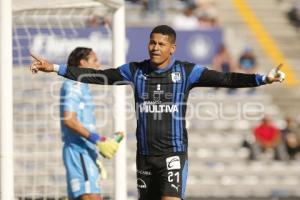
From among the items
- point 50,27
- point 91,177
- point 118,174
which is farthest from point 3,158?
point 50,27

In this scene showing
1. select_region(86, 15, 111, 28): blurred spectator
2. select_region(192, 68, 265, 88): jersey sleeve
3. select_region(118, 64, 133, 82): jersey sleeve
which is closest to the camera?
select_region(192, 68, 265, 88): jersey sleeve

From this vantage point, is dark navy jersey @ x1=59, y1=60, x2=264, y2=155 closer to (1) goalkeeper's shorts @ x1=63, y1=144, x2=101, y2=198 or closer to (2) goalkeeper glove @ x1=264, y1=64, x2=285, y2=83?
(2) goalkeeper glove @ x1=264, y1=64, x2=285, y2=83

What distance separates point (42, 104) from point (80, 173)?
2.36 meters

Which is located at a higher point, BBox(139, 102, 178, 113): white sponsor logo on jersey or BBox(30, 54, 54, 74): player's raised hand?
BBox(30, 54, 54, 74): player's raised hand

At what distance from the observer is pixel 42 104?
10.6m

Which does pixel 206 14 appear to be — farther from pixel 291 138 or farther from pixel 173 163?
pixel 173 163

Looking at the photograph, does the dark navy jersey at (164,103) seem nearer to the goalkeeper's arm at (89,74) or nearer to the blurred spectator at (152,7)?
the goalkeeper's arm at (89,74)

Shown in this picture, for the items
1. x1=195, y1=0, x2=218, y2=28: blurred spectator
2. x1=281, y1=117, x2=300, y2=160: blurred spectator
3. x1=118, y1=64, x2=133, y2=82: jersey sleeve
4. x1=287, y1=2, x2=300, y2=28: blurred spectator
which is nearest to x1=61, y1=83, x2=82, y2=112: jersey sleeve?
x1=118, y1=64, x2=133, y2=82: jersey sleeve

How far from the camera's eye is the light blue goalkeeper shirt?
829 cm

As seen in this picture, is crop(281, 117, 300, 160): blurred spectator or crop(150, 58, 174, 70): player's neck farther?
crop(281, 117, 300, 160): blurred spectator

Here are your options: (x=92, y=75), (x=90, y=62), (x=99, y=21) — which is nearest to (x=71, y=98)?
(x=90, y=62)

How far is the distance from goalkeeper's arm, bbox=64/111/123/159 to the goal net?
136 cm

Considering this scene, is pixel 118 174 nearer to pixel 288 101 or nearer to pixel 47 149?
pixel 47 149

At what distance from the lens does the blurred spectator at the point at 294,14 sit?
2145 centimetres
